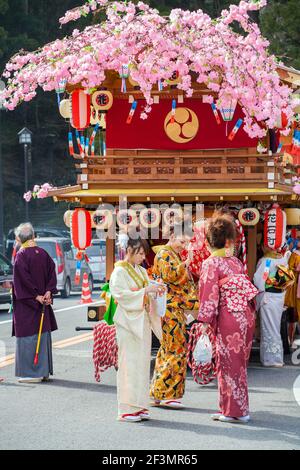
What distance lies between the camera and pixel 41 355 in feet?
41.2

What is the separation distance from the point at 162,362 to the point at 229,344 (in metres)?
1.53

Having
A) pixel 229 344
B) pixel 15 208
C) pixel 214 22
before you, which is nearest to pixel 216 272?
pixel 229 344

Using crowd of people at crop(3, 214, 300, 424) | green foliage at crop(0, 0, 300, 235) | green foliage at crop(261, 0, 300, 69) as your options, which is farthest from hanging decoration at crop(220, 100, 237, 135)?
green foliage at crop(0, 0, 300, 235)

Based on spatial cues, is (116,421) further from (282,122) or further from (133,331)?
(282,122)

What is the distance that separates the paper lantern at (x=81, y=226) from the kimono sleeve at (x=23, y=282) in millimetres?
1710

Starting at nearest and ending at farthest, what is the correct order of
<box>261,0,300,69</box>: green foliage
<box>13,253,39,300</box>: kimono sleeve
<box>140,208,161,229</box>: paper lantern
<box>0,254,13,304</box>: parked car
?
<box>13,253,39,300</box>: kimono sleeve
<box>140,208,161,229</box>: paper lantern
<box>0,254,13,304</box>: parked car
<box>261,0,300,69</box>: green foliage

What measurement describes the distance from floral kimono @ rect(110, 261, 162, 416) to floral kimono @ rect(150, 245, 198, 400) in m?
0.91

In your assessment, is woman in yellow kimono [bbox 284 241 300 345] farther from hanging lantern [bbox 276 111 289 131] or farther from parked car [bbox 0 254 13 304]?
parked car [bbox 0 254 13 304]

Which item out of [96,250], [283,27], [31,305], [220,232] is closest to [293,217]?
[31,305]

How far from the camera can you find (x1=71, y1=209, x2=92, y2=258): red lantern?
14344 mm

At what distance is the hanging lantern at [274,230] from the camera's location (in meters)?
14.2

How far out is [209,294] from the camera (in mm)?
9484

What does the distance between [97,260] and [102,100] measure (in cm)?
1994

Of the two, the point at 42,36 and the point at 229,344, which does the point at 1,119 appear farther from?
the point at 229,344
